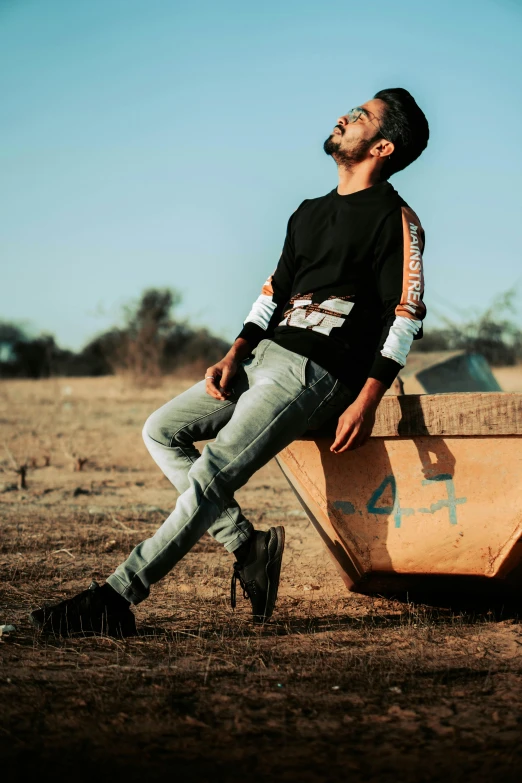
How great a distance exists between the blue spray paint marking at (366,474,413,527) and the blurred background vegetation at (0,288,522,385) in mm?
11389

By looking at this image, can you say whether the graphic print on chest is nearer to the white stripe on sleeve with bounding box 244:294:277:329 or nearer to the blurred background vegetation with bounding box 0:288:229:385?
the white stripe on sleeve with bounding box 244:294:277:329

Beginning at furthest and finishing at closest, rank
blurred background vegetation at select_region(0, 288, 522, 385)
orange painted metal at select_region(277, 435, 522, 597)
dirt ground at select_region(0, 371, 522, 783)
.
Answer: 1. blurred background vegetation at select_region(0, 288, 522, 385)
2. orange painted metal at select_region(277, 435, 522, 597)
3. dirt ground at select_region(0, 371, 522, 783)

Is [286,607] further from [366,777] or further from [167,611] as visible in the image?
[366,777]

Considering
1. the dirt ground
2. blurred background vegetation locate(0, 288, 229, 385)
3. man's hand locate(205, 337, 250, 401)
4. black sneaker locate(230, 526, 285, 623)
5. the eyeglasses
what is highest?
blurred background vegetation locate(0, 288, 229, 385)

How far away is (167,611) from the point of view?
344cm

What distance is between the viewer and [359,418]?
2.87 metres

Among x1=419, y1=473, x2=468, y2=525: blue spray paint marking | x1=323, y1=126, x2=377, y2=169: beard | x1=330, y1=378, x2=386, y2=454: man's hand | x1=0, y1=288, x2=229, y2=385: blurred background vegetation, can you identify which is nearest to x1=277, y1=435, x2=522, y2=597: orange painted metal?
x1=419, y1=473, x2=468, y2=525: blue spray paint marking

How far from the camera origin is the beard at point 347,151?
10.5 ft

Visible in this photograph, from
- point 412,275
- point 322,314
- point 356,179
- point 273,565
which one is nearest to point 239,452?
point 273,565

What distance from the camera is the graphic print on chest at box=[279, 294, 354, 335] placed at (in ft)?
9.93

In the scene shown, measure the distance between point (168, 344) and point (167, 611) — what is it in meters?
31.9

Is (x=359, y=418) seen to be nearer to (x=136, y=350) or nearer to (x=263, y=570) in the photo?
(x=263, y=570)

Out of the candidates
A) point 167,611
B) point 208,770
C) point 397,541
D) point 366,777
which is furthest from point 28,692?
point 397,541

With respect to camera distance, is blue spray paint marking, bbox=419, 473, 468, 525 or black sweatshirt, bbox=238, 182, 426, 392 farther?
blue spray paint marking, bbox=419, 473, 468, 525
